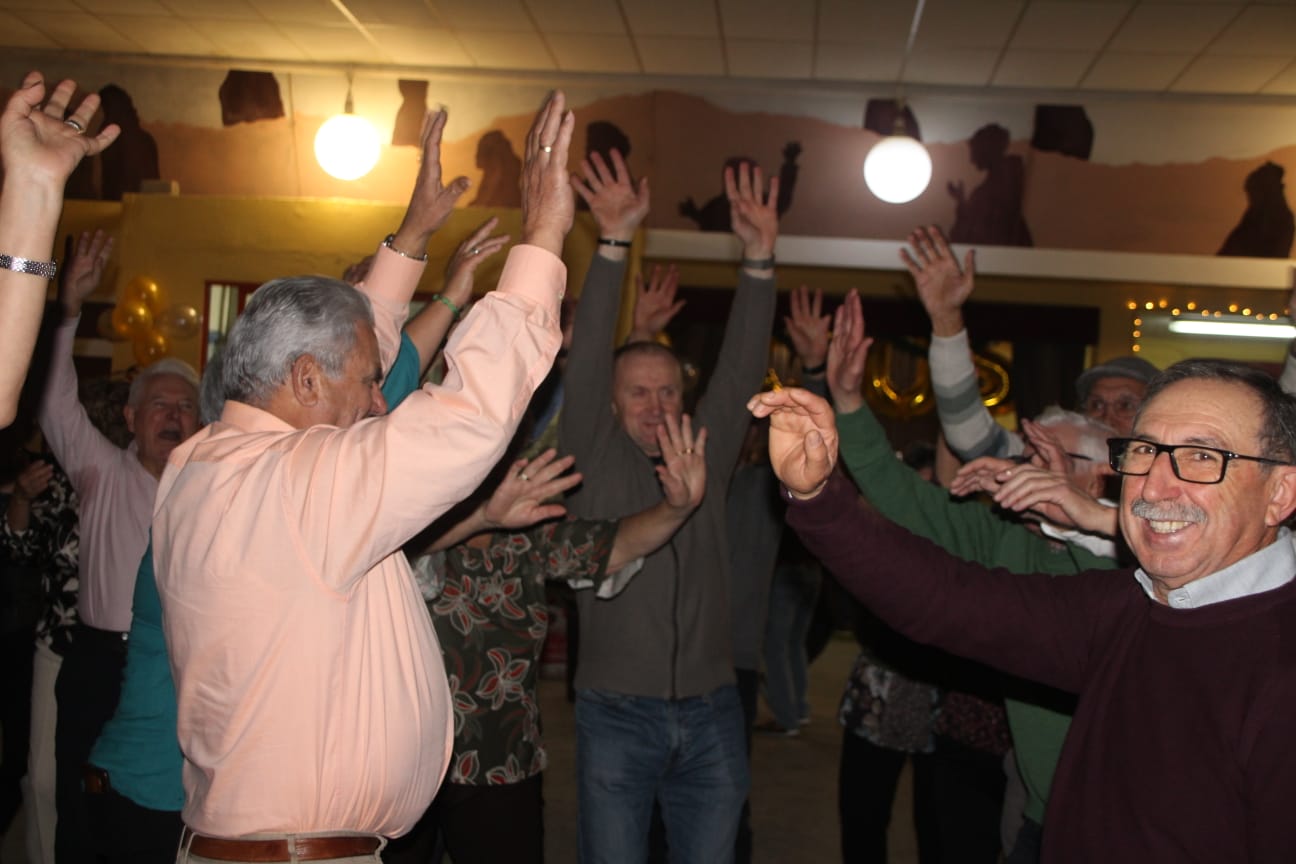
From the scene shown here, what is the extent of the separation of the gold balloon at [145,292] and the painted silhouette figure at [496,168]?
192 cm

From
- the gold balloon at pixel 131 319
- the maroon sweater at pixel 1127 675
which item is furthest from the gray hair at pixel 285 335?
the gold balloon at pixel 131 319

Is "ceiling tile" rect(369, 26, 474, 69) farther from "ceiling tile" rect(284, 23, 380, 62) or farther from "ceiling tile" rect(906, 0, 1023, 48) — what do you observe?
"ceiling tile" rect(906, 0, 1023, 48)

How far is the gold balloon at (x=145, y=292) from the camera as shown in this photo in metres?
6.65

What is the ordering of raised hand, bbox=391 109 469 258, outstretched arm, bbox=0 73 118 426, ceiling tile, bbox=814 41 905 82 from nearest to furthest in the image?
outstretched arm, bbox=0 73 118 426, raised hand, bbox=391 109 469 258, ceiling tile, bbox=814 41 905 82

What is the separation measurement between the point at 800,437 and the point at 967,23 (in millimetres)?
4843

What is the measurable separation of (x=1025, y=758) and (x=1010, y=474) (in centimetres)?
68

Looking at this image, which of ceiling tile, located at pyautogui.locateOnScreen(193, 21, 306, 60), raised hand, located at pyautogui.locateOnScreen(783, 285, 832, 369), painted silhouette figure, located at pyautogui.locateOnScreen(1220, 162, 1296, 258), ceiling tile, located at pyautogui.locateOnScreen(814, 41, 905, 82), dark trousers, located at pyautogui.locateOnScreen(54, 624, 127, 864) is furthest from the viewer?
painted silhouette figure, located at pyautogui.locateOnScreen(1220, 162, 1296, 258)

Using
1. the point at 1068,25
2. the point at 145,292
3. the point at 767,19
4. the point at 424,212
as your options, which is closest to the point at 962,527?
the point at 424,212

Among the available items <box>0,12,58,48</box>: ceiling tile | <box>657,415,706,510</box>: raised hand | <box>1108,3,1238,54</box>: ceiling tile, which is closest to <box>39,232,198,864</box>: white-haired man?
<box>657,415,706,510</box>: raised hand

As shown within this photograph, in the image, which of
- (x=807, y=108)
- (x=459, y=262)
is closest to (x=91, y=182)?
(x=807, y=108)

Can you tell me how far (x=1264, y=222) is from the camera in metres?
7.27

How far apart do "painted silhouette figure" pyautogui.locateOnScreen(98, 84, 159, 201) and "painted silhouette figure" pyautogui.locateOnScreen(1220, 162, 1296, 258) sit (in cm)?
673

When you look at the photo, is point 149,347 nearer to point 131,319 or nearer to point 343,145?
point 131,319

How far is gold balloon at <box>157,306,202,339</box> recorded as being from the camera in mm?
6711
